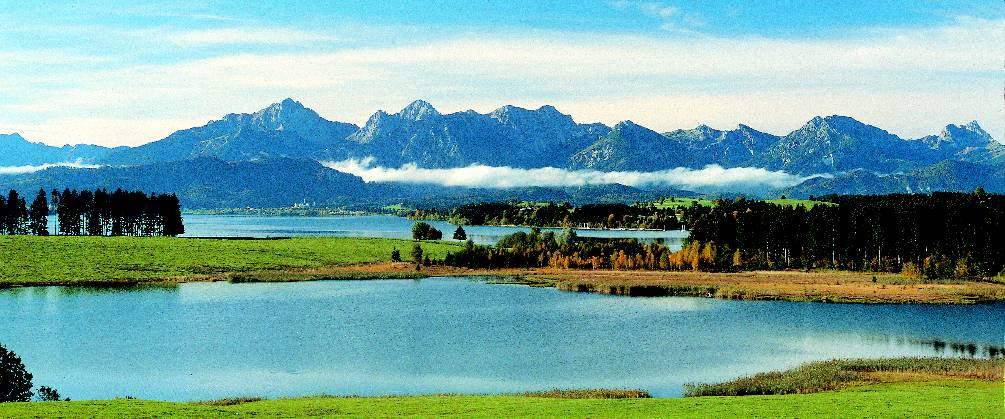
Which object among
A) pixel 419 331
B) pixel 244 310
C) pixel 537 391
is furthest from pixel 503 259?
pixel 537 391

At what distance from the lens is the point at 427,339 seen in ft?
294

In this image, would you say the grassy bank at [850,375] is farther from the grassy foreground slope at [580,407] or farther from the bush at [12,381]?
the bush at [12,381]

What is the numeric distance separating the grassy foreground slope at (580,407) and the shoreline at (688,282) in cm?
7564

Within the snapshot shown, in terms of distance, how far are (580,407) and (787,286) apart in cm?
9888

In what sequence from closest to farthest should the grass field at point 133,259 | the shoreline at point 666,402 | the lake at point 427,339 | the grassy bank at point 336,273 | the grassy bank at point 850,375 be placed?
the shoreline at point 666,402
the grassy bank at point 850,375
the lake at point 427,339
the grassy bank at point 336,273
the grass field at point 133,259

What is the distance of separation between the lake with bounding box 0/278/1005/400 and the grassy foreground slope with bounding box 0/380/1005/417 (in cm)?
930

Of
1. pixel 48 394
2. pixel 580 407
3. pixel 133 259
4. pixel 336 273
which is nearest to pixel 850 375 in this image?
pixel 580 407

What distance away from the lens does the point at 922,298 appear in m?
126

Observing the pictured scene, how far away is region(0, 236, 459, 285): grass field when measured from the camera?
152m

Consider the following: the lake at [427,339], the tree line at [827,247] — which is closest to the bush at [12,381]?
the lake at [427,339]

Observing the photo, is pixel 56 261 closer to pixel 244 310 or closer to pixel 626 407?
pixel 244 310

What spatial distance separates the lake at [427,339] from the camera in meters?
68.9

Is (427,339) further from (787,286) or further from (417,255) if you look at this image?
(417,255)

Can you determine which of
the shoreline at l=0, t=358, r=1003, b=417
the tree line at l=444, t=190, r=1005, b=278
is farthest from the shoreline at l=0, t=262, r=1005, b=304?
the shoreline at l=0, t=358, r=1003, b=417
